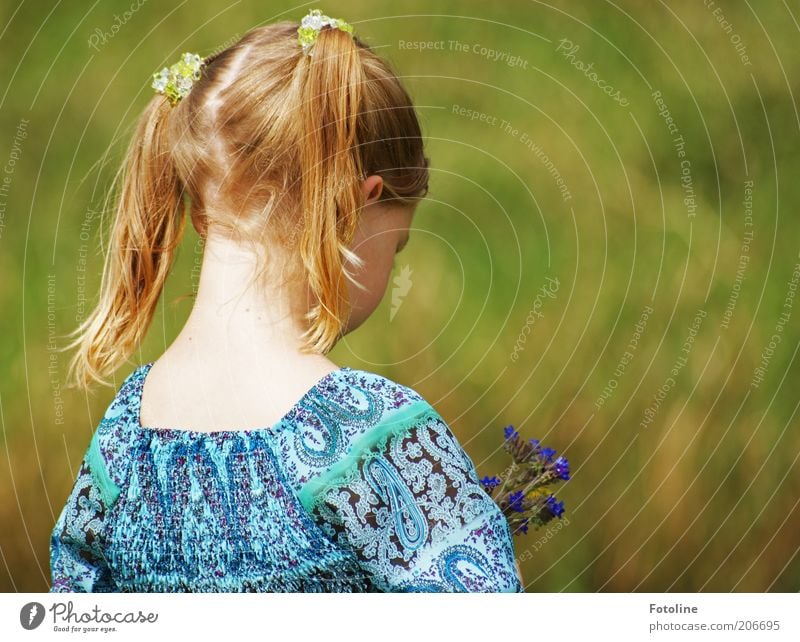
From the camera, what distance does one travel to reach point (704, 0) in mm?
1629

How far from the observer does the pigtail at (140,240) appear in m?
1.13

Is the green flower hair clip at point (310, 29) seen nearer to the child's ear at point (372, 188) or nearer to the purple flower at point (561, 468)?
the child's ear at point (372, 188)

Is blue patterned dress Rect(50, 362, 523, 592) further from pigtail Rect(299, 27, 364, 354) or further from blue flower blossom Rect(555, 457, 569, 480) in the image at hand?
blue flower blossom Rect(555, 457, 569, 480)

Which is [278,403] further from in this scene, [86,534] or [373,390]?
[86,534]

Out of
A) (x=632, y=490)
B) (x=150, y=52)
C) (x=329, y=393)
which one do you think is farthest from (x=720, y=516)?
(x=150, y=52)

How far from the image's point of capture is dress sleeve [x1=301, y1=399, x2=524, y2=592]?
0.96 m

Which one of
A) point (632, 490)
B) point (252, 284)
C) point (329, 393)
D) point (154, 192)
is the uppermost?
point (154, 192)

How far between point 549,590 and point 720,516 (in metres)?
0.30
